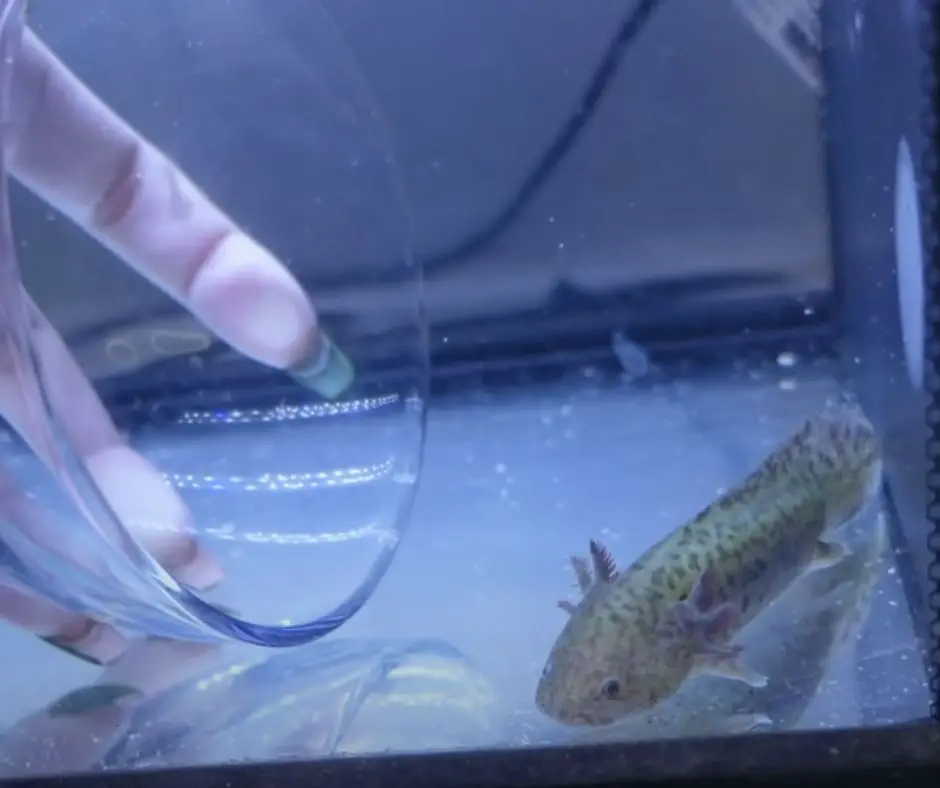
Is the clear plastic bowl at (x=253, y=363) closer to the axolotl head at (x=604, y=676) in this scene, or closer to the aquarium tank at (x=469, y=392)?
the aquarium tank at (x=469, y=392)

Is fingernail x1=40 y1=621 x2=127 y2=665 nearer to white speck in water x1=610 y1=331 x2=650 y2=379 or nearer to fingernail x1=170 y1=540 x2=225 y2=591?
fingernail x1=170 y1=540 x2=225 y2=591

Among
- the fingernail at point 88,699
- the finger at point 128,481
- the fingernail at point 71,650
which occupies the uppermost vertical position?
the finger at point 128,481

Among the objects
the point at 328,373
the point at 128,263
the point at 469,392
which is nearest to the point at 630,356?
the point at 469,392

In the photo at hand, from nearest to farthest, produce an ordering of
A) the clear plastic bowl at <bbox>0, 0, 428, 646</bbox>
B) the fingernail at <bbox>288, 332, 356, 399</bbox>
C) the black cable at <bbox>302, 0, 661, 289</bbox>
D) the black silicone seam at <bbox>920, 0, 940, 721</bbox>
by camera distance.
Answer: the black silicone seam at <bbox>920, 0, 940, 721</bbox> < the clear plastic bowl at <bbox>0, 0, 428, 646</bbox> < the fingernail at <bbox>288, 332, 356, 399</bbox> < the black cable at <bbox>302, 0, 661, 289</bbox>

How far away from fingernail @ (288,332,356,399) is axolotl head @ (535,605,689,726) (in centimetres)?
38

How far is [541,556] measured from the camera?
2.46 ft

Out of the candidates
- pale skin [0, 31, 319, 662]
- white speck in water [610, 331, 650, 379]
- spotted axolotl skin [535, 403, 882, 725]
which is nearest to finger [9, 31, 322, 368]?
pale skin [0, 31, 319, 662]

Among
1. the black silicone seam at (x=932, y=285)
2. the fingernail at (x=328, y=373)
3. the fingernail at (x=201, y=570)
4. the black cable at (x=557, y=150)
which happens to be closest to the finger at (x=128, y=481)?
the fingernail at (x=201, y=570)

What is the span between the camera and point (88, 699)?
60 centimetres

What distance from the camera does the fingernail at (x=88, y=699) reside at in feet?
1.94

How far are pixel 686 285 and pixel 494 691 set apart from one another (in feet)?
2.11

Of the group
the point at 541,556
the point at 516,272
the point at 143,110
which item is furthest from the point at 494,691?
the point at 516,272

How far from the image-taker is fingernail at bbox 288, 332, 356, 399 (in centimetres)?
88

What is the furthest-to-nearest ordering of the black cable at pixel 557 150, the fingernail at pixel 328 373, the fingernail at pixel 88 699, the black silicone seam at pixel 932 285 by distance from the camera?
the black cable at pixel 557 150 < the fingernail at pixel 328 373 < the fingernail at pixel 88 699 < the black silicone seam at pixel 932 285
